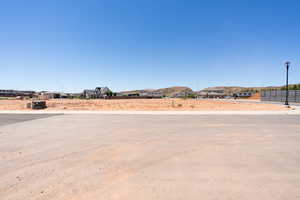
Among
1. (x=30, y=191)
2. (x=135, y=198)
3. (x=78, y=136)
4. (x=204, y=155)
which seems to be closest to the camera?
(x=135, y=198)

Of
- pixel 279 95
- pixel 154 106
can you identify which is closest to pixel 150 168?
pixel 154 106

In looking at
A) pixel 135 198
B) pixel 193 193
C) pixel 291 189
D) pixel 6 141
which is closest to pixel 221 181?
pixel 193 193

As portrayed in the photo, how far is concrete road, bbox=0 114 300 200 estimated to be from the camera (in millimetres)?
2539

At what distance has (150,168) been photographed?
343 centimetres

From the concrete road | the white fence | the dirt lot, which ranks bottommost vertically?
the concrete road

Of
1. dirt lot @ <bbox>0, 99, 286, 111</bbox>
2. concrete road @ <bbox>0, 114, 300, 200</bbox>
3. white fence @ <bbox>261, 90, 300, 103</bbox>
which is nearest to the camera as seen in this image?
concrete road @ <bbox>0, 114, 300, 200</bbox>

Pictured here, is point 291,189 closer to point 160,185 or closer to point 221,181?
point 221,181

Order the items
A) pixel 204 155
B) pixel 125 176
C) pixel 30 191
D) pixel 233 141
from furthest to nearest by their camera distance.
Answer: pixel 233 141
pixel 204 155
pixel 125 176
pixel 30 191

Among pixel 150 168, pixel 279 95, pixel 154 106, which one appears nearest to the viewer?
Result: pixel 150 168

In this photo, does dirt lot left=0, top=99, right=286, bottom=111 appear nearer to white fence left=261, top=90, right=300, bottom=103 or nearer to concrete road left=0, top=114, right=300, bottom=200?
white fence left=261, top=90, right=300, bottom=103

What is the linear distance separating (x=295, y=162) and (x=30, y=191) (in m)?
6.33

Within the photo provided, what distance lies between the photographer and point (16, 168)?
3.46 meters

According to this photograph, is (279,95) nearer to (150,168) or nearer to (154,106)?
(154,106)

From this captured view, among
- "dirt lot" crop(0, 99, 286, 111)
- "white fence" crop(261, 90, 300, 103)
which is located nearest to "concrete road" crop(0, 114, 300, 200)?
"dirt lot" crop(0, 99, 286, 111)
